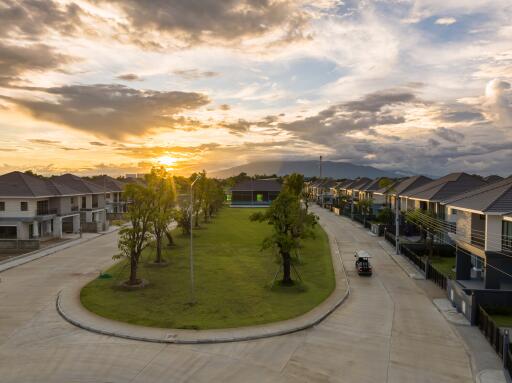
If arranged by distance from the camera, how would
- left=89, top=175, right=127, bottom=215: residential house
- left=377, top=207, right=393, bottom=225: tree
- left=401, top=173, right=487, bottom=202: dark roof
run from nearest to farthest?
left=401, top=173, right=487, bottom=202: dark roof → left=377, top=207, right=393, bottom=225: tree → left=89, top=175, right=127, bottom=215: residential house

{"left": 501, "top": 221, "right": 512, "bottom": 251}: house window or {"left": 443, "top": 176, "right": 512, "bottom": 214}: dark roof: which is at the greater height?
{"left": 443, "top": 176, "right": 512, "bottom": 214}: dark roof

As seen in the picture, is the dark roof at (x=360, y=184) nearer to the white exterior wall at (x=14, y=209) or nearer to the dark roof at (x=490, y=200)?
the dark roof at (x=490, y=200)

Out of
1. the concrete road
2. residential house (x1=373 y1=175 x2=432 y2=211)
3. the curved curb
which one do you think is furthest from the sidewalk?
residential house (x1=373 y1=175 x2=432 y2=211)

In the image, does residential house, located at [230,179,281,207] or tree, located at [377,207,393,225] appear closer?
tree, located at [377,207,393,225]

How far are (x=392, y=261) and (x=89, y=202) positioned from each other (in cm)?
5105

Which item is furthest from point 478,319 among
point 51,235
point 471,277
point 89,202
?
point 89,202

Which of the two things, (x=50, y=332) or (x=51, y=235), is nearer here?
(x=50, y=332)

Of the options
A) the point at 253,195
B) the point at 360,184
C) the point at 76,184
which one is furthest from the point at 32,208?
the point at 360,184

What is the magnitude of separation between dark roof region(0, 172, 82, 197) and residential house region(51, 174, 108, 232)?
6.88m

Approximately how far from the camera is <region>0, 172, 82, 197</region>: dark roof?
50594 mm

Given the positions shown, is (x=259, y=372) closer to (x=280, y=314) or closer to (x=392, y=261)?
(x=280, y=314)

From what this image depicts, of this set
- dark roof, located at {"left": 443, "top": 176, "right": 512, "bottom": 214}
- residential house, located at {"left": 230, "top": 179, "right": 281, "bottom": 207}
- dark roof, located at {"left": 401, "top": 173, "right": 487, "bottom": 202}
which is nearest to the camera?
dark roof, located at {"left": 443, "top": 176, "right": 512, "bottom": 214}

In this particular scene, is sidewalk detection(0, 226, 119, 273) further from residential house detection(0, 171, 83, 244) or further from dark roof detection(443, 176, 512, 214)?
dark roof detection(443, 176, 512, 214)

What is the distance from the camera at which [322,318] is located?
22688 mm
